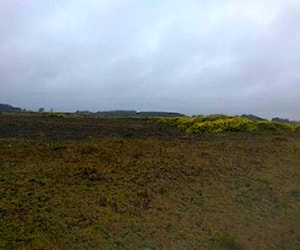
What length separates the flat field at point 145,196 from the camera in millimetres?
8453

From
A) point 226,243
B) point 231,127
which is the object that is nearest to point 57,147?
point 226,243

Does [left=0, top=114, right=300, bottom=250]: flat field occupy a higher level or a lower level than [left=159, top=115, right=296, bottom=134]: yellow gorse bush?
lower

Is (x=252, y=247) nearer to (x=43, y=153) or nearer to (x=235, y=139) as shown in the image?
(x=43, y=153)

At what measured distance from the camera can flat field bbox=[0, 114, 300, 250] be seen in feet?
27.7

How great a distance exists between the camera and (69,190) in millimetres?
9953

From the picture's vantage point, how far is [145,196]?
404 inches

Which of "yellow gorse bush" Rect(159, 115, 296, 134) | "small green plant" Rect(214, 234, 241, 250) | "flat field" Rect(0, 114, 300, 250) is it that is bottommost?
"small green plant" Rect(214, 234, 241, 250)

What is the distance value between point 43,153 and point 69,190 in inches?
127

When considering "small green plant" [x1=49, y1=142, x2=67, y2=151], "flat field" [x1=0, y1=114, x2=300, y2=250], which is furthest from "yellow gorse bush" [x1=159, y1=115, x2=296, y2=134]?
"small green plant" [x1=49, y1=142, x2=67, y2=151]

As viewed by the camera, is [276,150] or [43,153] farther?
[276,150]

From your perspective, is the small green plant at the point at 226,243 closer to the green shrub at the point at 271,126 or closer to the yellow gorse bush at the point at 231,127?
the yellow gorse bush at the point at 231,127

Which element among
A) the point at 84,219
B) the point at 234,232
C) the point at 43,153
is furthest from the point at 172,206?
the point at 43,153

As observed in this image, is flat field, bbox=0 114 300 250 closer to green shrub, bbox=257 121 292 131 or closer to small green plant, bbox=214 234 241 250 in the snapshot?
small green plant, bbox=214 234 241 250

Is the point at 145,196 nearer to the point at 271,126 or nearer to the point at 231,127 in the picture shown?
the point at 231,127
